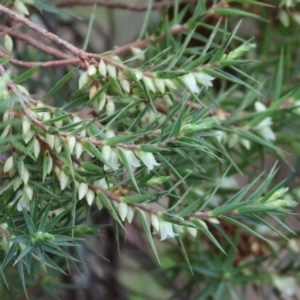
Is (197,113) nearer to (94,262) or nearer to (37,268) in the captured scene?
(37,268)

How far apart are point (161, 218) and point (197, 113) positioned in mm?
82

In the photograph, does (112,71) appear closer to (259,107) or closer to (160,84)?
(160,84)

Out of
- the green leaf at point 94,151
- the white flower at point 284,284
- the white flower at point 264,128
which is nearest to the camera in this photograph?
the green leaf at point 94,151

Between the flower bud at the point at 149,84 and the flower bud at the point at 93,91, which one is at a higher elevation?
the flower bud at the point at 149,84

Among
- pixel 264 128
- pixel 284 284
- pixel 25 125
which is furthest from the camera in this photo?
pixel 284 284

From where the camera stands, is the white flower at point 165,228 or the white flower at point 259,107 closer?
the white flower at point 165,228

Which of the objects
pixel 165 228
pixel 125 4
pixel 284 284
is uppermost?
pixel 125 4

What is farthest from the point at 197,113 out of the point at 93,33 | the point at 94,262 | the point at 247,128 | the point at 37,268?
the point at 93,33

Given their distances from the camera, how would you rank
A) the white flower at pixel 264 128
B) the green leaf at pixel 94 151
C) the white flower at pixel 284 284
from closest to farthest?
the green leaf at pixel 94 151 < the white flower at pixel 264 128 < the white flower at pixel 284 284

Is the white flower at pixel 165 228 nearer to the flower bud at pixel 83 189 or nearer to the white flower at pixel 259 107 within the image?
the flower bud at pixel 83 189

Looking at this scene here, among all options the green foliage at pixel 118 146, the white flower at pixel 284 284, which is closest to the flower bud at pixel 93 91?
the green foliage at pixel 118 146

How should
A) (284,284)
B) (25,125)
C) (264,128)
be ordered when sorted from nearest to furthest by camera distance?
(25,125), (264,128), (284,284)

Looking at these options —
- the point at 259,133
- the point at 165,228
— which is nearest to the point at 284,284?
the point at 259,133

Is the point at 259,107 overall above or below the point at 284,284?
above
